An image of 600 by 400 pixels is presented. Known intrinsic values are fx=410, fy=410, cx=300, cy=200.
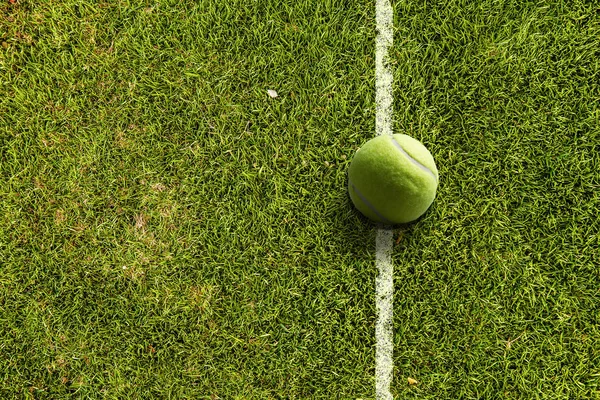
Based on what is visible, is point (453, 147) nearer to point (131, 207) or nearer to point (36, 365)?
point (131, 207)

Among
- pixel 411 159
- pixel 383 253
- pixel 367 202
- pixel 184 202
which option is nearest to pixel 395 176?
pixel 411 159

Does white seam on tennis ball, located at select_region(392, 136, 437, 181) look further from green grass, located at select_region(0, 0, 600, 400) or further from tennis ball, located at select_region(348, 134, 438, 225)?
green grass, located at select_region(0, 0, 600, 400)

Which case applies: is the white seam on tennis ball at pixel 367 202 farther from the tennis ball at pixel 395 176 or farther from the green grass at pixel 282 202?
the green grass at pixel 282 202

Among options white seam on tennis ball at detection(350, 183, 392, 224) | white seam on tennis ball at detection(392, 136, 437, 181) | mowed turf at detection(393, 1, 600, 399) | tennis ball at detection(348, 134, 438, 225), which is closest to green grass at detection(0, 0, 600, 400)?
mowed turf at detection(393, 1, 600, 399)

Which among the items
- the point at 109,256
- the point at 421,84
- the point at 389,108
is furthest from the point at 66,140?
the point at 421,84


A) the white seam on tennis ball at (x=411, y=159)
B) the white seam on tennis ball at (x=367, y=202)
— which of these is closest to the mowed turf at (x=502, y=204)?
the white seam on tennis ball at (x=367, y=202)

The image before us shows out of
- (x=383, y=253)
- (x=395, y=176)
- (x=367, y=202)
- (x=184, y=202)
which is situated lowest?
(x=383, y=253)

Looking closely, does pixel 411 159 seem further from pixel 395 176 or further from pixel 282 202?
pixel 282 202
